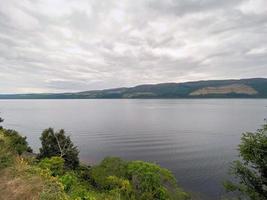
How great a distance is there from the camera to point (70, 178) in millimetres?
13133

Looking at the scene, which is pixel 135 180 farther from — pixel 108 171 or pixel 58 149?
pixel 58 149

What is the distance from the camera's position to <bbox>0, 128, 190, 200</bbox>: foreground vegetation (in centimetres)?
896

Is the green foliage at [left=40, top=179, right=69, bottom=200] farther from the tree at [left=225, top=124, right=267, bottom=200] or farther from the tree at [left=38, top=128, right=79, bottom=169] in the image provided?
the tree at [left=38, top=128, right=79, bottom=169]

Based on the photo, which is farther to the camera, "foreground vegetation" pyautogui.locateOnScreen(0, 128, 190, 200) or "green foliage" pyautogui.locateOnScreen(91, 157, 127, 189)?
"green foliage" pyautogui.locateOnScreen(91, 157, 127, 189)

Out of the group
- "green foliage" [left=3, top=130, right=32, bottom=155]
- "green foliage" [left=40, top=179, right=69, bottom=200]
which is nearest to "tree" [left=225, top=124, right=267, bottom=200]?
"green foliage" [left=40, top=179, right=69, bottom=200]

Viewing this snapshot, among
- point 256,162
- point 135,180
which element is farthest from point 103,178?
point 256,162

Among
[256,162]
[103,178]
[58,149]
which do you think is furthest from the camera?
[58,149]

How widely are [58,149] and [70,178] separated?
19.3 meters

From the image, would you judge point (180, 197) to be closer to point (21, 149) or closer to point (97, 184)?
point (97, 184)

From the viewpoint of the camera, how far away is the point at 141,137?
214ft

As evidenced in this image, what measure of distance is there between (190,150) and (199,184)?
62.3ft

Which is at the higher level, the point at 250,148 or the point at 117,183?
the point at 250,148

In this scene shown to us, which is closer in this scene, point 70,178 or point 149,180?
point 70,178

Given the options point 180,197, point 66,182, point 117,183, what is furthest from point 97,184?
point 66,182
